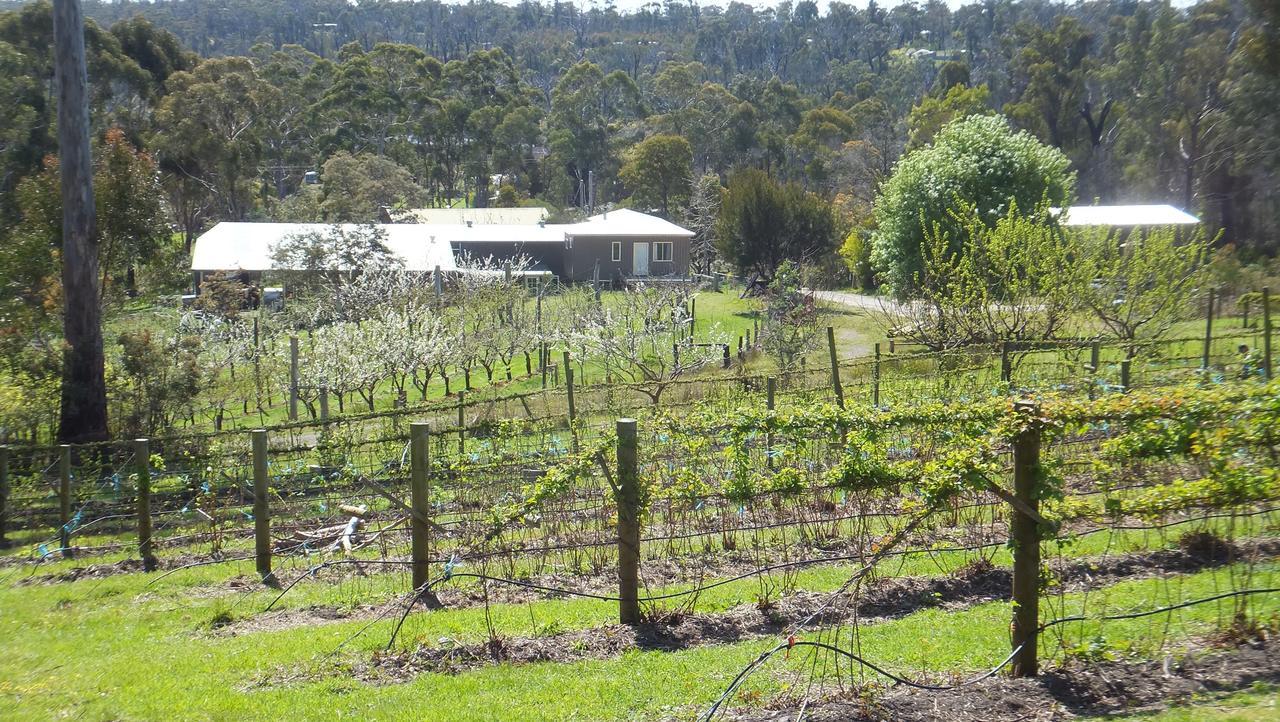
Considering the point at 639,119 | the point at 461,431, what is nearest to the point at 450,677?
the point at 461,431

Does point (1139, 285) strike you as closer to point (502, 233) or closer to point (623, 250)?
point (623, 250)

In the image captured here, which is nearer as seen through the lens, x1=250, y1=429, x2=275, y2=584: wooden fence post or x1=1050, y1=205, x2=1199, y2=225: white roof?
x1=250, y1=429, x2=275, y2=584: wooden fence post

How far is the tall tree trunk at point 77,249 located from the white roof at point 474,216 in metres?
36.9

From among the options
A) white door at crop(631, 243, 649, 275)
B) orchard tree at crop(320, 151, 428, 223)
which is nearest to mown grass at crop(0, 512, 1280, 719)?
orchard tree at crop(320, 151, 428, 223)

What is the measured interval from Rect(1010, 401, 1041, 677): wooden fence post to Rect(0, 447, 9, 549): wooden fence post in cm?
1174

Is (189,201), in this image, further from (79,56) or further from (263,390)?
(79,56)

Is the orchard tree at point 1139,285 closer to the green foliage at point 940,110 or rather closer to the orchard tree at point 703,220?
the orchard tree at point 703,220

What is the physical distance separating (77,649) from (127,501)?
20.5ft

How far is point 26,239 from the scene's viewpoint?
19.7 m

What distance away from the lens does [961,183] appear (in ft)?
88.5

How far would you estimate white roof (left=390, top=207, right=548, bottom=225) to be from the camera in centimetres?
5491

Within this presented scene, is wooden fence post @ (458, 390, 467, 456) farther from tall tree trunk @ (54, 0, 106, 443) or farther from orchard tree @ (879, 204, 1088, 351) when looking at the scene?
orchard tree @ (879, 204, 1088, 351)

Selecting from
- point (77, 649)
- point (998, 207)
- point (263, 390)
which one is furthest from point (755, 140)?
point (77, 649)

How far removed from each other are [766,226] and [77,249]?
3091 cm
